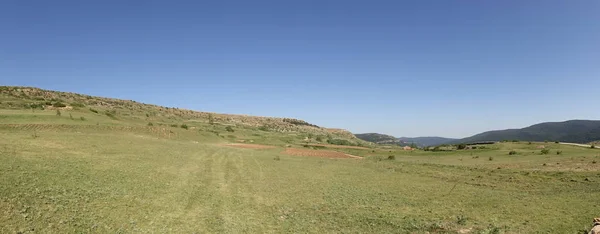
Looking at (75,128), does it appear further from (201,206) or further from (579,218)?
(579,218)

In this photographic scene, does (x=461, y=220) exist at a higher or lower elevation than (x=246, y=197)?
higher

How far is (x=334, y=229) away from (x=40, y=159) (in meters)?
14.8

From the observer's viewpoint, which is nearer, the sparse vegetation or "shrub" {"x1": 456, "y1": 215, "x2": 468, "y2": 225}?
the sparse vegetation

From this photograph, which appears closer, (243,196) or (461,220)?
(461,220)

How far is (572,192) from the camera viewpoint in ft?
59.2

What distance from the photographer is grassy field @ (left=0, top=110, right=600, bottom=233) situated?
444 inches

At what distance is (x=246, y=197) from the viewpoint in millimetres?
16766

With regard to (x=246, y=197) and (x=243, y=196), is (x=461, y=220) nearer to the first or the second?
(x=246, y=197)

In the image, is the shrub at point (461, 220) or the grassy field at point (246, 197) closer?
the grassy field at point (246, 197)

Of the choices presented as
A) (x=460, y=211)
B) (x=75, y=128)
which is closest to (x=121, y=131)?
(x=75, y=128)

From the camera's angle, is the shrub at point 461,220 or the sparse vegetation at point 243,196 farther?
the shrub at point 461,220

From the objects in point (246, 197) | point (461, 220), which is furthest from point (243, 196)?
point (461, 220)

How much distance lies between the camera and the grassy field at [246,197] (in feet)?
37.0

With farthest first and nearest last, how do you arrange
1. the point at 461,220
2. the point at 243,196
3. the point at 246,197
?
the point at 243,196 < the point at 246,197 < the point at 461,220
